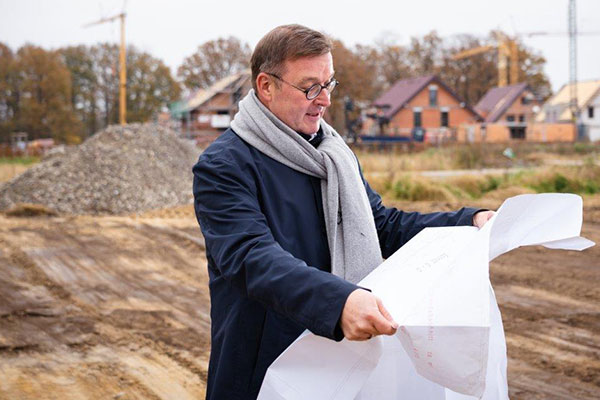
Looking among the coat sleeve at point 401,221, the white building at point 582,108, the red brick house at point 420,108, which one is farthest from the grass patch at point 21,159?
the white building at point 582,108

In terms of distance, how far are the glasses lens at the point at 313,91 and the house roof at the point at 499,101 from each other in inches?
2459

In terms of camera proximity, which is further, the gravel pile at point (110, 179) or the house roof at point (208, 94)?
the house roof at point (208, 94)

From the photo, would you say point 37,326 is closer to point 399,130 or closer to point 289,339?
point 289,339

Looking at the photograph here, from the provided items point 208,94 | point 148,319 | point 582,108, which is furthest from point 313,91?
point 582,108

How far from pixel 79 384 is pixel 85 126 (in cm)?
5835

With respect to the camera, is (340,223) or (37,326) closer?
(340,223)

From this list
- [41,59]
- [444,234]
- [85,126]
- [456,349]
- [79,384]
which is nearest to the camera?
[456,349]

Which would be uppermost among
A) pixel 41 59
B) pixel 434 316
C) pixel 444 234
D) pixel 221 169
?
pixel 41 59

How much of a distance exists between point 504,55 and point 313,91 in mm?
75370

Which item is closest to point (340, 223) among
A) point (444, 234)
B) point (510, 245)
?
point (444, 234)

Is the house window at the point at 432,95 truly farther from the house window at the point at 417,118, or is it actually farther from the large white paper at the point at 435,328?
the large white paper at the point at 435,328

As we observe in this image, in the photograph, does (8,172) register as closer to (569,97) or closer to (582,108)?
(582,108)

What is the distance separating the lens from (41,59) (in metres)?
55.2

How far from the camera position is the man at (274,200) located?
2.34 metres
